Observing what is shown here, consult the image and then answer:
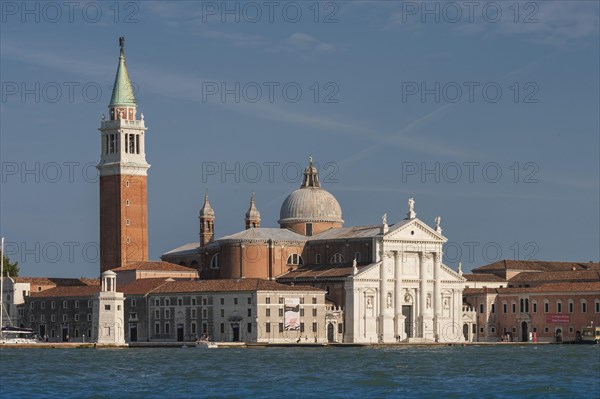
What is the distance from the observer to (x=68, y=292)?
99.5 meters

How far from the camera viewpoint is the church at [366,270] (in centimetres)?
9719

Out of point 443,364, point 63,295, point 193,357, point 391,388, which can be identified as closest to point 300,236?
point 63,295

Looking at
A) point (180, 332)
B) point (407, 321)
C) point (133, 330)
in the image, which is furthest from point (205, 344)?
point (407, 321)

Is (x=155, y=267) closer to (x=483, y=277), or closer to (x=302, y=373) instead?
(x=483, y=277)

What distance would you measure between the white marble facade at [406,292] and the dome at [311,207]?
8502 mm

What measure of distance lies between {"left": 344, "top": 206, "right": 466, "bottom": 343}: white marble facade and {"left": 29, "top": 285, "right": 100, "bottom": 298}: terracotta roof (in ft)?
45.2

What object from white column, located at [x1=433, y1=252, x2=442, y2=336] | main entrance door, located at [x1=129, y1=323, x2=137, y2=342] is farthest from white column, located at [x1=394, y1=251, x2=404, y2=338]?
main entrance door, located at [x1=129, y1=323, x2=137, y2=342]

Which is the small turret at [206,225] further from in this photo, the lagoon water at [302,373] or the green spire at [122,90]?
the lagoon water at [302,373]

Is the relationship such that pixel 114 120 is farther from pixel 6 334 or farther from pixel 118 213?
pixel 6 334

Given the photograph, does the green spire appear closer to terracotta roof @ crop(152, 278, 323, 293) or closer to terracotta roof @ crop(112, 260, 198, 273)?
terracotta roof @ crop(112, 260, 198, 273)

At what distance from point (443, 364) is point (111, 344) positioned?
86.1ft

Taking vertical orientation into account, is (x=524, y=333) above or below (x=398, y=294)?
below

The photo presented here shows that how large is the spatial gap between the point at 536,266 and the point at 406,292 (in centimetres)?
1507

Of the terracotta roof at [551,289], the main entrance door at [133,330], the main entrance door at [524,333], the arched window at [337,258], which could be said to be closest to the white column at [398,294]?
the arched window at [337,258]
